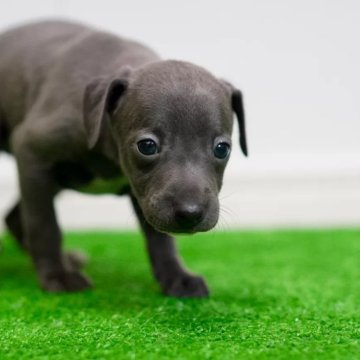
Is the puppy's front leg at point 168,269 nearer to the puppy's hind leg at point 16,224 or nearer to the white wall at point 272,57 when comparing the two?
the puppy's hind leg at point 16,224

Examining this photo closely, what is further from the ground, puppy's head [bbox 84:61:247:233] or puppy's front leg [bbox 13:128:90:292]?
puppy's head [bbox 84:61:247:233]

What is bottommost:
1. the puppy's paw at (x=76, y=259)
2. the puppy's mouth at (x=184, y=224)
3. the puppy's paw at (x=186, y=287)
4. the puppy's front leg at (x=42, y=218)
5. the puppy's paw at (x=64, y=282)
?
the puppy's paw at (x=76, y=259)

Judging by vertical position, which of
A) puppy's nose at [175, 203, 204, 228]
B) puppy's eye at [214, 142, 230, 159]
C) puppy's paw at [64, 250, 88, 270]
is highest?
puppy's eye at [214, 142, 230, 159]

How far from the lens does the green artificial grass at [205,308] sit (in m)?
1.78

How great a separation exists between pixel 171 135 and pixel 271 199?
8.29 ft

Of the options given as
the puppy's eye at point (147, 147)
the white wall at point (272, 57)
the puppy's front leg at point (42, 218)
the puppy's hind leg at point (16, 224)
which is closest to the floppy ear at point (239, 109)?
the puppy's eye at point (147, 147)

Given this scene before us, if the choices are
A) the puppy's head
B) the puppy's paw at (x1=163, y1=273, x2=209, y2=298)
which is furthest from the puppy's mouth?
the puppy's paw at (x1=163, y1=273, x2=209, y2=298)

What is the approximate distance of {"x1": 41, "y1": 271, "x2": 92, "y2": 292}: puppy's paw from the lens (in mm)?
2578

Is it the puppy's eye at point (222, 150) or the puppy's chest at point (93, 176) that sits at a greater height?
the puppy's eye at point (222, 150)

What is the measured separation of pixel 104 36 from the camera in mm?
2799

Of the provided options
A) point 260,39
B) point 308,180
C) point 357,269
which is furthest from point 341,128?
point 357,269

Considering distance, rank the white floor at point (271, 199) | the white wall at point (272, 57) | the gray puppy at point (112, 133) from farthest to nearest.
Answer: the white floor at point (271, 199) → the white wall at point (272, 57) → the gray puppy at point (112, 133)

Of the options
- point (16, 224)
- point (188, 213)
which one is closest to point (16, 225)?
point (16, 224)

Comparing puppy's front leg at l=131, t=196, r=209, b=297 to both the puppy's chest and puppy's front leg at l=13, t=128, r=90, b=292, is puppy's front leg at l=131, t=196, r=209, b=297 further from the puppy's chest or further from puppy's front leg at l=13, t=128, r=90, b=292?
puppy's front leg at l=13, t=128, r=90, b=292
